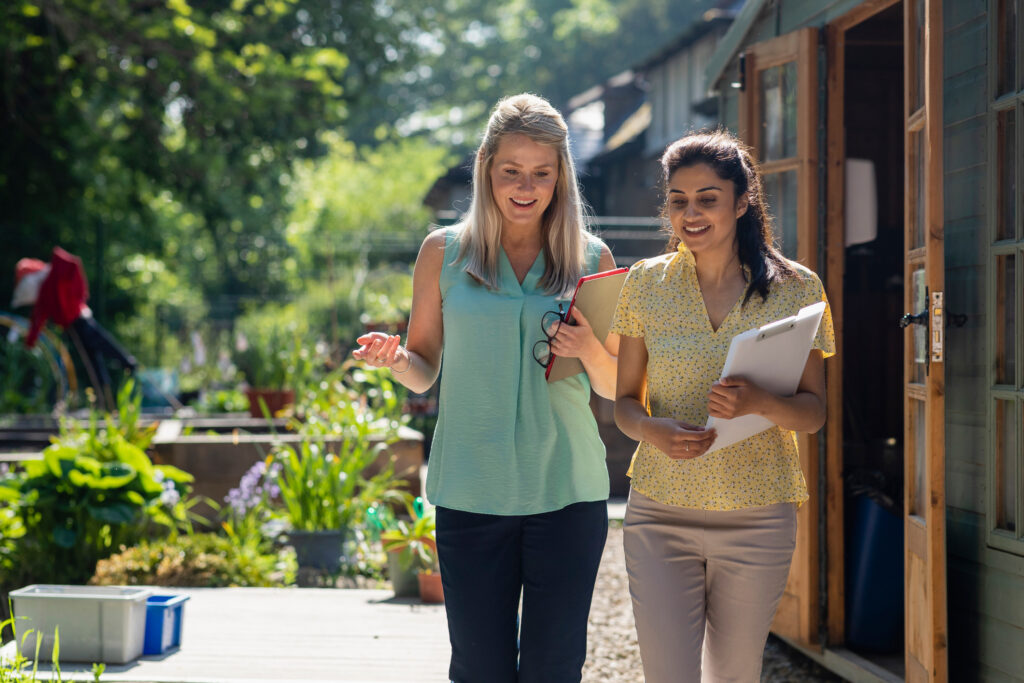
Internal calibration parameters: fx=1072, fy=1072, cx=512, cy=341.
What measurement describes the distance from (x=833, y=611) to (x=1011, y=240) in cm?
180

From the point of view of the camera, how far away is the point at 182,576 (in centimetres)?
507

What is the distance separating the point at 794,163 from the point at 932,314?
53.9 inches

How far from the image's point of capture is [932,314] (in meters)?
2.96

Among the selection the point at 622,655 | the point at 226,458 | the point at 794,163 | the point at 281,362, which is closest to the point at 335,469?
the point at 226,458

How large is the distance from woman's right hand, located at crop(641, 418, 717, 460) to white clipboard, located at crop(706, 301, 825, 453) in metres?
0.02

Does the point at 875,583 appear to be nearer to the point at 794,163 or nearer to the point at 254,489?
the point at 794,163

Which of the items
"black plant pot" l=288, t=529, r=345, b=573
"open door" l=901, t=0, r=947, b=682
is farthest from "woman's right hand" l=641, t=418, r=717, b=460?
"black plant pot" l=288, t=529, r=345, b=573

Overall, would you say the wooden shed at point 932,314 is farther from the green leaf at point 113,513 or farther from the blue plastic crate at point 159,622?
the green leaf at point 113,513

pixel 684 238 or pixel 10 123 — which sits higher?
pixel 10 123

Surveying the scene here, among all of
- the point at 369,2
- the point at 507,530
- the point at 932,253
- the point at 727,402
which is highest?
the point at 369,2

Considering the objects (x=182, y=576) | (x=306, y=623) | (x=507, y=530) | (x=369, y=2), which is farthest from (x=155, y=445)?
(x=369, y=2)

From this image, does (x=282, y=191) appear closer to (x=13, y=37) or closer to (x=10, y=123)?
(x=10, y=123)

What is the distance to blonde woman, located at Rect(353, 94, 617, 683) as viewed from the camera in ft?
7.66

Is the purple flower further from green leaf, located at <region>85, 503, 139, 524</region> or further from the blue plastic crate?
the blue plastic crate
